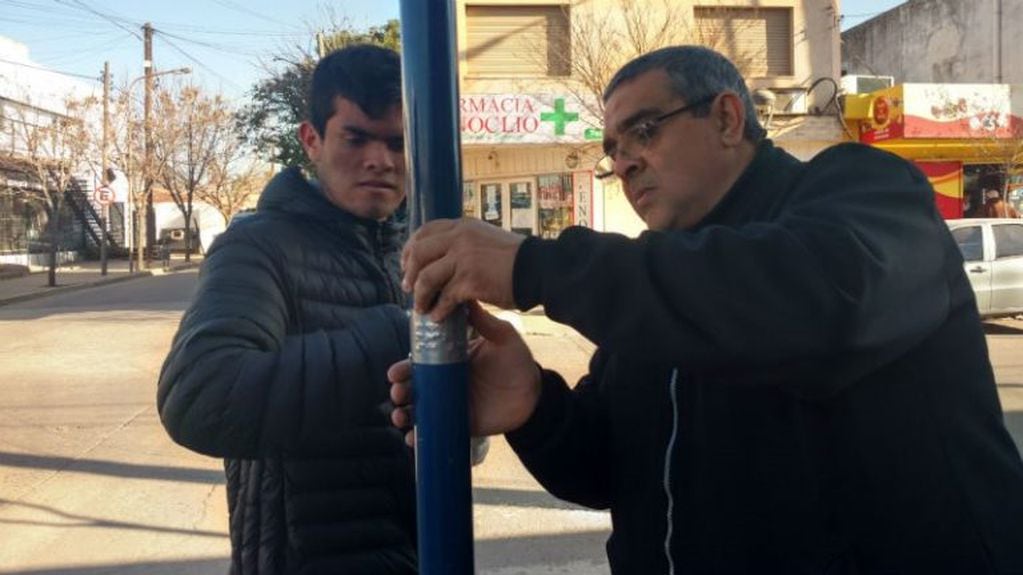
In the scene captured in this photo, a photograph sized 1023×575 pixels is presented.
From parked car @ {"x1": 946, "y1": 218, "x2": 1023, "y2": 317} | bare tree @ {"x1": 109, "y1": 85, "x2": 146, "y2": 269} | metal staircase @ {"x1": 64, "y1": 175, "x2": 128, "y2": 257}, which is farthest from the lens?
metal staircase @ {"x1": 64, "y1": 175, "x2": 128, "y2": 257}

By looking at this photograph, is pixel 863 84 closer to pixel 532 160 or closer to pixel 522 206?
pixel 532 160

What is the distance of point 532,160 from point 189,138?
78.8 feet

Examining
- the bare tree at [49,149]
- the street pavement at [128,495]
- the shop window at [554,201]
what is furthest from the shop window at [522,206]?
the bare tree at [49,149]

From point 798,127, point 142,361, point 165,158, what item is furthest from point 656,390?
point 165,158

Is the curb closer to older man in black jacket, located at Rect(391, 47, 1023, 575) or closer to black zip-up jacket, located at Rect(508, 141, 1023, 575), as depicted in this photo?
older man in black jacket, located at Rect(391, 47, 1023, 575)

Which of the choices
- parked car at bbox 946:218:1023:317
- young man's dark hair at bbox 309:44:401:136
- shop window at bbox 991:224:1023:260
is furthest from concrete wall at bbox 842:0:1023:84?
young man's dark hair at bbox 309:44:401:136

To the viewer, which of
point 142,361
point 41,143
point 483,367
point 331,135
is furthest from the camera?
point 41,143

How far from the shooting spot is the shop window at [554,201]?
18750 mm

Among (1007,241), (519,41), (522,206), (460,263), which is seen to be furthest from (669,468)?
(522,206)

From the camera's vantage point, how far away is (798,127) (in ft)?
61.3

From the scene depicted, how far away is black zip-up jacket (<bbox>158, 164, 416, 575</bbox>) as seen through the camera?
136 cm

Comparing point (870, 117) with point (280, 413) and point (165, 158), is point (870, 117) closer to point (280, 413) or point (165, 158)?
point (280, 413)

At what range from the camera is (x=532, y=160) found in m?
19.0

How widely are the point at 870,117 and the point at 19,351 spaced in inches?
640
